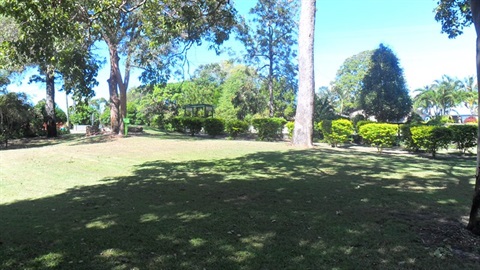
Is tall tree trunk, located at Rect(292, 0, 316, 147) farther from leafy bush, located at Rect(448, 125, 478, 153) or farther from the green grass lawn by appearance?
the green grass lawn

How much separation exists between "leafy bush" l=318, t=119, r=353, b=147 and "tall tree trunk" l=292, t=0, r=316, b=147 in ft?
10.6

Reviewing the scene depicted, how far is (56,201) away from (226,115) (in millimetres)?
35499

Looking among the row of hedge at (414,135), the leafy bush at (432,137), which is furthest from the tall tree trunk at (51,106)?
the leafy bush at (432,137)

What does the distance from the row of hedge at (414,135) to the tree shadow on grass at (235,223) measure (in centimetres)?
648

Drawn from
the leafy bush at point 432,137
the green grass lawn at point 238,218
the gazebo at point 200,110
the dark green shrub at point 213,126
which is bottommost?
the green grass lawn at point 238,218

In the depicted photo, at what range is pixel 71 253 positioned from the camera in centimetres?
377

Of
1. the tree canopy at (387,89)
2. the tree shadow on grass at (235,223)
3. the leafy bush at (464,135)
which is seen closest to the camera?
the tree shadow on grass at (235,223)

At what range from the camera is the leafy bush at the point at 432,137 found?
14.1 m

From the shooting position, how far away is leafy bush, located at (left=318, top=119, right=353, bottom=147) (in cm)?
1842

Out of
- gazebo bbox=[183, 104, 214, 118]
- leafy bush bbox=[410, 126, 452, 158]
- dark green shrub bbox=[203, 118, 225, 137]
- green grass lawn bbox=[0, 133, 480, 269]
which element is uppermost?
gazebo bbox=[183, 104, 214, 118]

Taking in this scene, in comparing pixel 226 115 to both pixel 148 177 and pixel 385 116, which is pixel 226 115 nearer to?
pixel 385 116

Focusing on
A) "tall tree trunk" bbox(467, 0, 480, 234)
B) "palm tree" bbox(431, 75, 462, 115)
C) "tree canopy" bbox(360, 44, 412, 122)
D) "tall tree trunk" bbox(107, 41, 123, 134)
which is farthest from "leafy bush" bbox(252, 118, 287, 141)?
"palm tree" bbox(431, 75, 462, 115)

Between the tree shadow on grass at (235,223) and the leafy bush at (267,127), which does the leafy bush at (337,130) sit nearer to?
the leafy bush at (267,127)

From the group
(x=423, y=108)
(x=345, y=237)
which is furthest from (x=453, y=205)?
(x=423, y=108)
